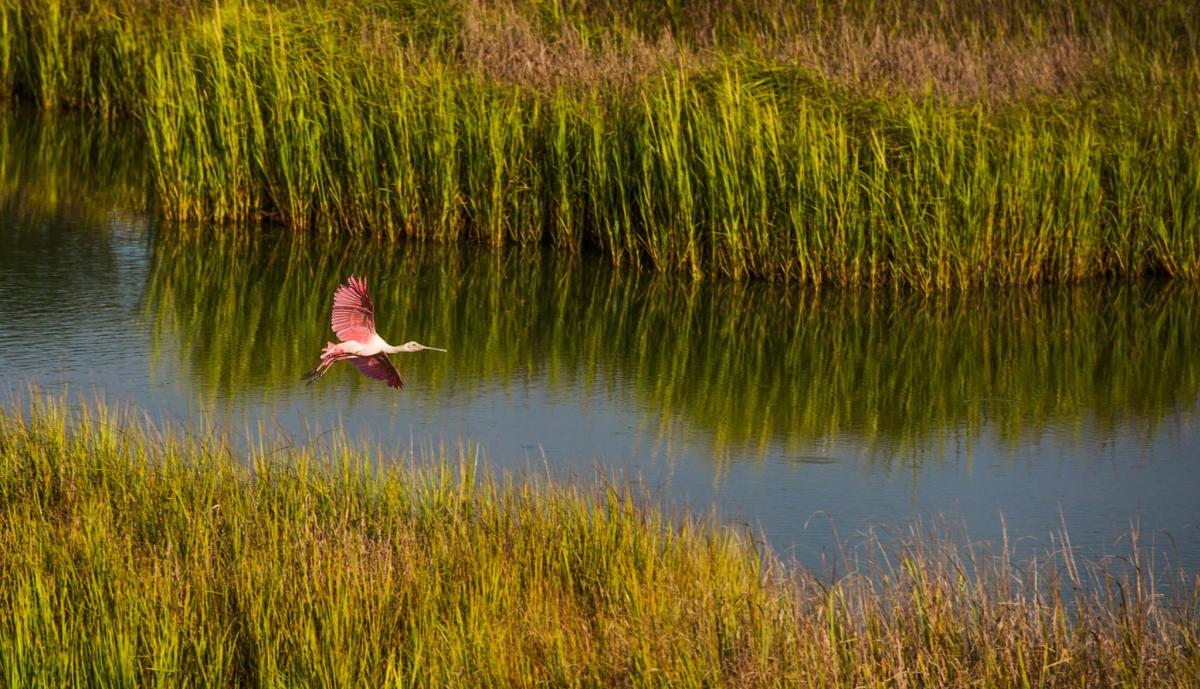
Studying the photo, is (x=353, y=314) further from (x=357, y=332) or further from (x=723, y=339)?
(x=723, y=339)

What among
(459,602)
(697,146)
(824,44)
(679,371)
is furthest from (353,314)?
(824,44)

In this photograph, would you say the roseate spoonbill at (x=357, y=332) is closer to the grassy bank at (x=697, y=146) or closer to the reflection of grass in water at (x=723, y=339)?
the reflection of grass in water at (x=723, y=339)

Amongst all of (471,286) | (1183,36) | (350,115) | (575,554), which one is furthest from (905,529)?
(1183,36)

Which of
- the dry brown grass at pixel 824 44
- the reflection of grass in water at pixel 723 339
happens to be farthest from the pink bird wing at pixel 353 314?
the dry brown grass at pixel 824 44

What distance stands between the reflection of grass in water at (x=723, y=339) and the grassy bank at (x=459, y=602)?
2.06 metres

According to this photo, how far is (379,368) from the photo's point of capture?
475 centimetres

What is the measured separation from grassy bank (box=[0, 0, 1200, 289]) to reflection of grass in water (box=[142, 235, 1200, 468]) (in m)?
0.28

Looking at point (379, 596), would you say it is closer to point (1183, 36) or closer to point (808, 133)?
point (808, 133)

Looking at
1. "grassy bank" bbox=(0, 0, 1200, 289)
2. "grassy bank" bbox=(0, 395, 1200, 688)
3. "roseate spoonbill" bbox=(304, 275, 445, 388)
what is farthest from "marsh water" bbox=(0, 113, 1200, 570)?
"roseate spoonbill" bbox=(304, 275, 445, 388)

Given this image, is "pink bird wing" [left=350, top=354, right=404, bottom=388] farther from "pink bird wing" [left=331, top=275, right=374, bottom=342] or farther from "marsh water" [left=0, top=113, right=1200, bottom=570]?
"marsh water" [left=0, top=113, right=1200, bottom=570]

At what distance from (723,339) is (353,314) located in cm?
456

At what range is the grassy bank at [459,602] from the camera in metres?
4.23

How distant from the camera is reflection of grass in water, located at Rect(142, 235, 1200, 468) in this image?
25.8ft

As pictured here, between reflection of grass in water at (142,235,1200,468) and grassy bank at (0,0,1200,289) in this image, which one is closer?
reflection of grass in water at (142,235,1200,468)
